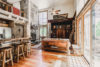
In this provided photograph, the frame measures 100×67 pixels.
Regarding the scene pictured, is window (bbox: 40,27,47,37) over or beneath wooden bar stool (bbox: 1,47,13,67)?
over

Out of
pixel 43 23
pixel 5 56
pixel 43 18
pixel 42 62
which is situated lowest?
pixel 42 62

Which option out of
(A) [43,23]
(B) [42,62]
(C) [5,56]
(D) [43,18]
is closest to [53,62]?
(B) [42,62]

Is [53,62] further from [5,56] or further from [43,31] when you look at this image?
[43,31]

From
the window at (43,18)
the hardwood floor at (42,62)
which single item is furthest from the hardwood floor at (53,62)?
the window at (43,18)

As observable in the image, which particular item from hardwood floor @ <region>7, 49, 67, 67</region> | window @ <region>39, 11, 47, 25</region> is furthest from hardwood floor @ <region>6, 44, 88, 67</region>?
window @ <region>39, 11, 47, 25</region>

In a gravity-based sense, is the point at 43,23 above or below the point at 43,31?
above

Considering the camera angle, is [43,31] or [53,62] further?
[43,31]

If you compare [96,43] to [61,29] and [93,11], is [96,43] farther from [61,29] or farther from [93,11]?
[61,29]

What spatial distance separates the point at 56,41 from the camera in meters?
3.93

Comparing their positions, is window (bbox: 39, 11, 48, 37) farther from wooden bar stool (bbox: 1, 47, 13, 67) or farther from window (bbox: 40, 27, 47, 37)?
wooden bar stool (bbox: 1, 47, 13, 67)

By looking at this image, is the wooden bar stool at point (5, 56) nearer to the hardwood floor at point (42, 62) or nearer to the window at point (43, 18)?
the hardwood floor at point (42, 62)

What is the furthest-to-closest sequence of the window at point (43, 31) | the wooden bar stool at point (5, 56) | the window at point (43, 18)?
1. the window at point (43, 18)
2. the window at point (43, 31)
3. the wooden bar stool at point (5, 56)

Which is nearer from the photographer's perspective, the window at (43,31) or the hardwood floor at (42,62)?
the hardwood floor at (42,62)

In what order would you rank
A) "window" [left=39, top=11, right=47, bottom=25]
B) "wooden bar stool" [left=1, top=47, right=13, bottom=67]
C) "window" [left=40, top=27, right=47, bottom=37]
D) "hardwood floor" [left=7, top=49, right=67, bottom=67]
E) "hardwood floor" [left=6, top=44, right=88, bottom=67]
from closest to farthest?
"wooden bar stool" [left=1, top=47, right=13, bottom=67] → "hardwood floor" [left=6, top=44, right=88, bottom=67] → "hardwood floor" [left=7, top=49, right=67, bottom=67] → "window" [left=40, top=27, right=47, bottom=37] → "window" [left=39, top=11, right=47, bottom=25]
